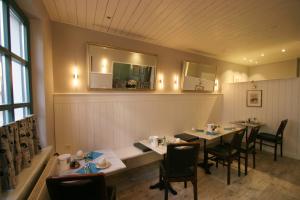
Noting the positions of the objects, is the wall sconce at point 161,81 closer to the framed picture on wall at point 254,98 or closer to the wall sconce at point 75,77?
the wall sconce at point 75,77

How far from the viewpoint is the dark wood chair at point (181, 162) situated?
1887 millimetres

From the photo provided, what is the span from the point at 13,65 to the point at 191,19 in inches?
95.2

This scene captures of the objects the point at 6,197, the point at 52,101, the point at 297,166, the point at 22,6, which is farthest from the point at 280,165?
the point at 22,6

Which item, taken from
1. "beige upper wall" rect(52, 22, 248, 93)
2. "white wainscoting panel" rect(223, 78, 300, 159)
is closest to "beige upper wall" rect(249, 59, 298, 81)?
"white wainscoting panel" rect(223, 78, 300, 159)

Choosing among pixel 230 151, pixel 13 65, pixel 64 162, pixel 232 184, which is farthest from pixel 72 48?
pixel 232 184

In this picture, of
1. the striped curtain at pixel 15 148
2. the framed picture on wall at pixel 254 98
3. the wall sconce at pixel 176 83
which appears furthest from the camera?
the framed picture on wall at pixel 254 98

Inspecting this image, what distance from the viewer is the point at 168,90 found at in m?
3.67

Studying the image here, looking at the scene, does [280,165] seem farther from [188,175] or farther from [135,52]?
[135,52]

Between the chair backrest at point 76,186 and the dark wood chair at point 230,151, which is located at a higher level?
the chair backrest at point 76,186

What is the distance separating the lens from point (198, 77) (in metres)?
4.15

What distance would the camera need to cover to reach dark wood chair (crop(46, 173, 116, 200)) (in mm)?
1162

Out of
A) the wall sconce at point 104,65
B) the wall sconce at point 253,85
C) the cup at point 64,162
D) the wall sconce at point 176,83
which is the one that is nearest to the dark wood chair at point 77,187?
the cup at point 64,162

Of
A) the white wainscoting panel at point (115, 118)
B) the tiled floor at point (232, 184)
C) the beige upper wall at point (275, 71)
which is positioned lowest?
the tiled floor at point (232, 184)

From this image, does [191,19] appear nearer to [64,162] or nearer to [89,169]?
[89,169]
